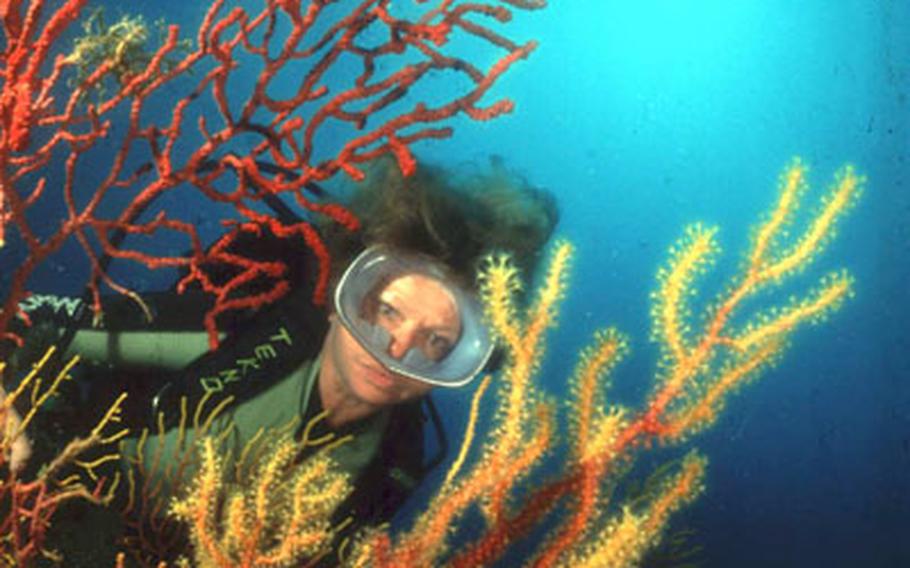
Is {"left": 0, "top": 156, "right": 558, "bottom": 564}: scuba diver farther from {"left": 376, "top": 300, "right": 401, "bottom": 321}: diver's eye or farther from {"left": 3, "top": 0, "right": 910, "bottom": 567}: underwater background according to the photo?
{"left": 3, "top": 0, "right": 910, "bottom": 567}: underwater background

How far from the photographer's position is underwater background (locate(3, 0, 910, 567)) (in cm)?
1442

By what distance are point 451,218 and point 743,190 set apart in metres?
17.5

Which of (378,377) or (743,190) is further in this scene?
(743,190)

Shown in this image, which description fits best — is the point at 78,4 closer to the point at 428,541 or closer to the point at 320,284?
the point at 320,284

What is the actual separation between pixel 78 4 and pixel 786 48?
15.3 metres

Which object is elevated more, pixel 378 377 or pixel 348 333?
pixel 348 333

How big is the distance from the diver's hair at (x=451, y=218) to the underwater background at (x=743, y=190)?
40 cm

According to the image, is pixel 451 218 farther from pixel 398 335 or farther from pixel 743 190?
pixel 743 190

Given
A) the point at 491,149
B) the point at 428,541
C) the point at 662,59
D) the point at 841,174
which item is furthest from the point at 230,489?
the point at 491,149

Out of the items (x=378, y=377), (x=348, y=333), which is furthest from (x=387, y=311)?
(x=378, y=377)

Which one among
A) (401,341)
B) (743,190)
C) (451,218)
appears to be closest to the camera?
(401,341)

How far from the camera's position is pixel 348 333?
3.82 metres

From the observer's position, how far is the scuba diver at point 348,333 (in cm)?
378

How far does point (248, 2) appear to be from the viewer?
10977mm
